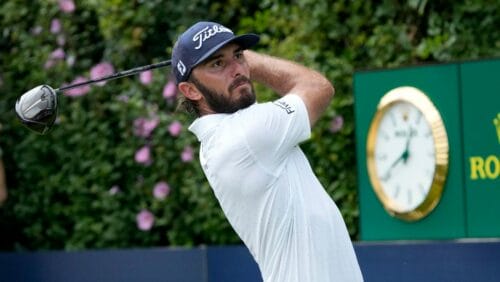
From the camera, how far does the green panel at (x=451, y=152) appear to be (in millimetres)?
5422

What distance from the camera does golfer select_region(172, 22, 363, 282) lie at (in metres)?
3.83

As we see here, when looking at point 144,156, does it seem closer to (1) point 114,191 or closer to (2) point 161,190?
(2) point 161,190

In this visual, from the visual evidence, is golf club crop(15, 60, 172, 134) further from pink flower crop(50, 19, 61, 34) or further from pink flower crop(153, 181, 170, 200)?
pink flower crop(50, 19, 61, 34)

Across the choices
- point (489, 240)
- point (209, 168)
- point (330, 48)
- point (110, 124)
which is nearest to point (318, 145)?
point (330, 48)

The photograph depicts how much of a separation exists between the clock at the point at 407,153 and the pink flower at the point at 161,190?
1.86m

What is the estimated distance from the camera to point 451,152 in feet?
17.9

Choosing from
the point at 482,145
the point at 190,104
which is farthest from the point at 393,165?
the point at 190,104

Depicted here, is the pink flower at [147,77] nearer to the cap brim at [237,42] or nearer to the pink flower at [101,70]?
the pink flower at [101,70]

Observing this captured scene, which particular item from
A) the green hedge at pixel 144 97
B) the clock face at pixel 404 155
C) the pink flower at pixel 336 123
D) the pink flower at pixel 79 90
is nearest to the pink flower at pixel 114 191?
the green hedge at pixel 144 97

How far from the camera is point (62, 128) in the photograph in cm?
797

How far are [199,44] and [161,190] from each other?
3502mm

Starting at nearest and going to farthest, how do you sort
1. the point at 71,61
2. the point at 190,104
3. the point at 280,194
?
1. the point at 280,194
2. the point at 190,104
3. the point at 71,61

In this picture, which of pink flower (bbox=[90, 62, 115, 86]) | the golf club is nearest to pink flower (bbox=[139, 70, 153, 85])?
pink flower (bbox=[90, 62, 115, 86])

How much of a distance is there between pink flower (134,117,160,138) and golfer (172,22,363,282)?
10.9ft
